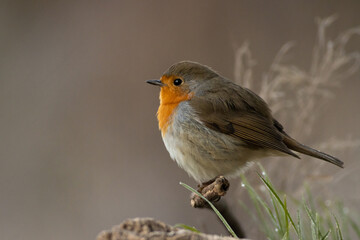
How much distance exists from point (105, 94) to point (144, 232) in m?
3.97

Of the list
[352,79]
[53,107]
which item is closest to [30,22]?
[53,107]

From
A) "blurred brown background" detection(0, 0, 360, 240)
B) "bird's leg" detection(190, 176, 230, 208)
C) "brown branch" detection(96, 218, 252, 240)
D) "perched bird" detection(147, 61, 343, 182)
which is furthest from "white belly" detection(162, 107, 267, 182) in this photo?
"blurred brown background" detection(0, 0, 360, 240)

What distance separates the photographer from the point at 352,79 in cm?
511

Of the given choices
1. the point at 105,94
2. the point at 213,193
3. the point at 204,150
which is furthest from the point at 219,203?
the point at 105,94

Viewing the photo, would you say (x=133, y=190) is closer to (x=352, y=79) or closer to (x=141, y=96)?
(x=141, y=96)

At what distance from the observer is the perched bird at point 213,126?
2.83m

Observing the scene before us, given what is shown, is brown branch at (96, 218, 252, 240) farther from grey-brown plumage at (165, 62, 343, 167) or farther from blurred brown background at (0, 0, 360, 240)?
blurred brown background at (0, 0, 360, 240)

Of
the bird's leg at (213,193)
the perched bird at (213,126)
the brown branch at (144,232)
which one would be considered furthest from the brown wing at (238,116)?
the brown branch at (144,232)

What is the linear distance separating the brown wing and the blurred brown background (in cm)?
171

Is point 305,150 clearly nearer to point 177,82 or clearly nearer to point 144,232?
point 177,82

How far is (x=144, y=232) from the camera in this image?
1.57m

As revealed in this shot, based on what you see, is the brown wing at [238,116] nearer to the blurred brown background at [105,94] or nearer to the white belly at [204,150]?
the white belly at [204,150]

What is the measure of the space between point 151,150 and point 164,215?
2.23 ft

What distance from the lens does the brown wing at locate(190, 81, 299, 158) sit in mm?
2898
